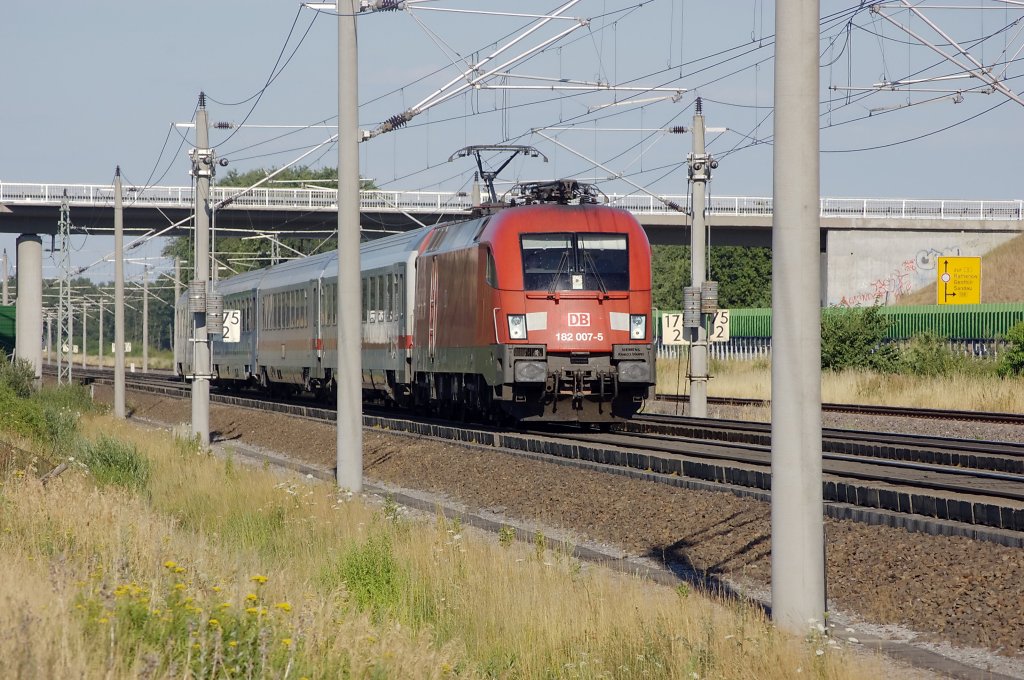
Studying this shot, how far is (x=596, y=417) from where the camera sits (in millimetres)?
24281

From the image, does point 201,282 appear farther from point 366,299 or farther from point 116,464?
point 116,464

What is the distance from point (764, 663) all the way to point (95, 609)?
3431mm

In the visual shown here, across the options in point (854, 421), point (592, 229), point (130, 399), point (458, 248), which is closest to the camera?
point (592, 229)

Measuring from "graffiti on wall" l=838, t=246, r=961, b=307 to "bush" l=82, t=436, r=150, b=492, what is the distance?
53436 mm

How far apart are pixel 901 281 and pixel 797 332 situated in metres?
65.6

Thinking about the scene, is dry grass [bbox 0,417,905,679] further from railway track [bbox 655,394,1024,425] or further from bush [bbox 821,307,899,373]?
bush [bbox 821,307,899,373]

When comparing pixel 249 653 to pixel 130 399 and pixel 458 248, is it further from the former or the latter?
pixel 130 399

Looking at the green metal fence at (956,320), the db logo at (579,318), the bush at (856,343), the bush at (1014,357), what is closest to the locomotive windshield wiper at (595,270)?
the db logo at (579,318)

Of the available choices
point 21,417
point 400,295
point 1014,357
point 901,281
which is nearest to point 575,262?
point 400,295

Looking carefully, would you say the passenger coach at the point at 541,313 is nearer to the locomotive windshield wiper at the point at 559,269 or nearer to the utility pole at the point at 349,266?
the locomotive windshield wiper at the point at 559,269

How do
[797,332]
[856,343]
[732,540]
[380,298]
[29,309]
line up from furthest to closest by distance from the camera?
[29,309] < [856,343] < [380,298] < [732,540] < [797,332]

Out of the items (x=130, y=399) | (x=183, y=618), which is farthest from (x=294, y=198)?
(x=183, y=618)

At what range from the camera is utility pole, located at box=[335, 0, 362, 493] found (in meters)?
17.5

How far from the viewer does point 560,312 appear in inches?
918
